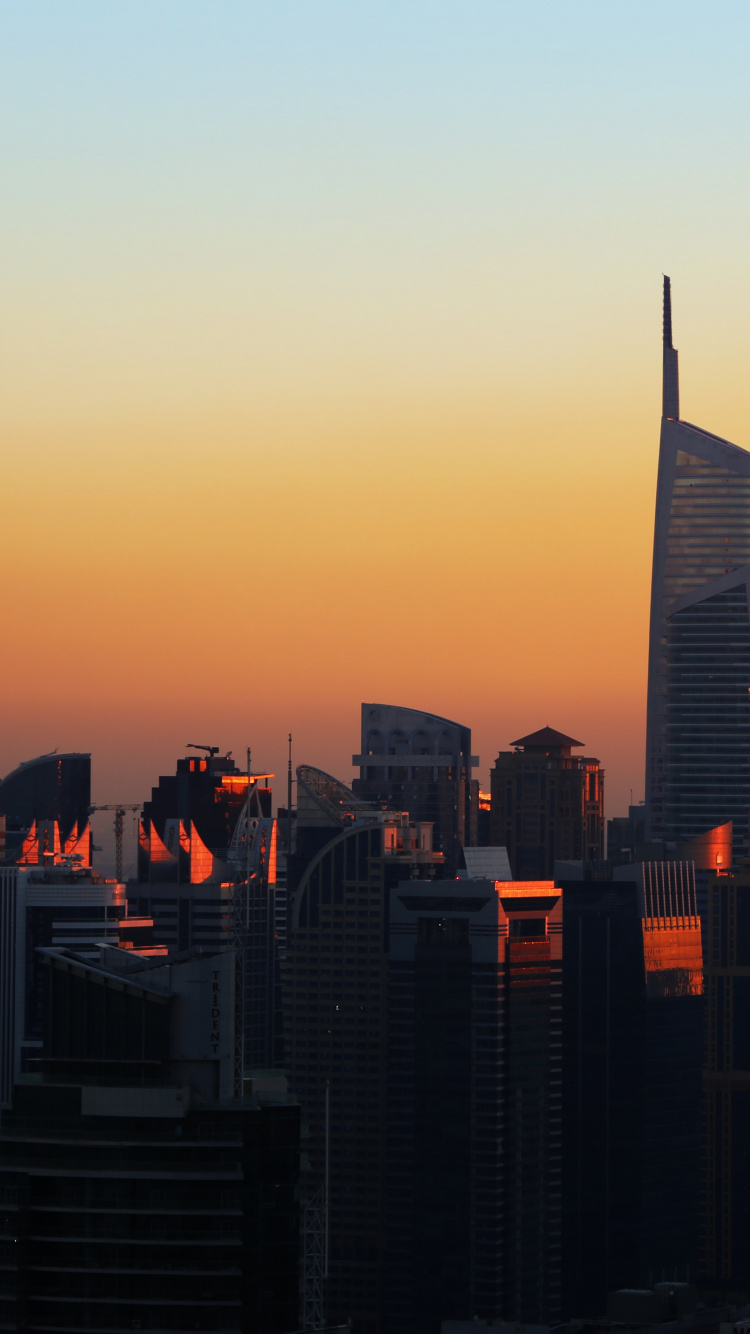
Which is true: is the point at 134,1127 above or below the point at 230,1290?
above

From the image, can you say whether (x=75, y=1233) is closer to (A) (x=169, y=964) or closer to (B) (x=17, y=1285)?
(B) (x=17, y=1285)

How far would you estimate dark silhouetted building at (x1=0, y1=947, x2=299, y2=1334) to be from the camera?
433ft

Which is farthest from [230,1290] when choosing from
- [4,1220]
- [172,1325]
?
[4,1220]

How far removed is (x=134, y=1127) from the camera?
133m

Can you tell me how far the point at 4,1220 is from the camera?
13262 centimetres

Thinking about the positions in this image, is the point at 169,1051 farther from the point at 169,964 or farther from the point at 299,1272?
the point at 299,1272

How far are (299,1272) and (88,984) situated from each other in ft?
64.9

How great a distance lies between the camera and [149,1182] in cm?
13212

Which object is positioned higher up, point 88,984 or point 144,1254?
point 88,984

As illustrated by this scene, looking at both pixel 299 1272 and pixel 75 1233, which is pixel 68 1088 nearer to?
Answer: pixel 75 1233

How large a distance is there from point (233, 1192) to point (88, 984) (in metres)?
14.4

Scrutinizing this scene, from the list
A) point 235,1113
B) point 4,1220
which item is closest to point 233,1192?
point 235,1113

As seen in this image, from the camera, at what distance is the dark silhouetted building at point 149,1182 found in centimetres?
13188

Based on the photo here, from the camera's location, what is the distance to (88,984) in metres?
138
